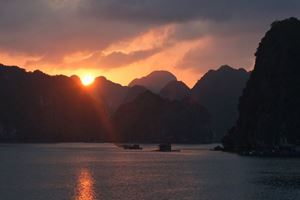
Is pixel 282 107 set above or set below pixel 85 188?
above

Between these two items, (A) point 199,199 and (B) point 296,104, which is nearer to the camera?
(A) point 199,199

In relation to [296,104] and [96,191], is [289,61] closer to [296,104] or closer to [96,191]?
[296,104]

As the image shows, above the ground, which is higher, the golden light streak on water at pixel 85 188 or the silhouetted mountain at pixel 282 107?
the silhouetted mountain at pixel 282 107

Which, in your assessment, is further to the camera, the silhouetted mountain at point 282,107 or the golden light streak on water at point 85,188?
the silhouetted mountain at point 282,107

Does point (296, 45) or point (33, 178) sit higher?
point (296, 45)

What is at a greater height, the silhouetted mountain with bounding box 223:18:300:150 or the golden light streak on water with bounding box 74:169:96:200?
the silhouetted mountain with bounding box 223:18:300:150

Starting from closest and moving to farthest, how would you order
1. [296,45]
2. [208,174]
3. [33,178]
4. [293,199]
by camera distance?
[293,199] → [33,178] → [208,174] → [296,45]

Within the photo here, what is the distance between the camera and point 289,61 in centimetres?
19575

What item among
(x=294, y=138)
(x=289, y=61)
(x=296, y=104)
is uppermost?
(x=289, y=61)

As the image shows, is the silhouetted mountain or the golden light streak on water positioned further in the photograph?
the silhouetted mountain

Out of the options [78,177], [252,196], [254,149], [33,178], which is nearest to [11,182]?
[33,178]

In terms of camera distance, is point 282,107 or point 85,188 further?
point 282,107

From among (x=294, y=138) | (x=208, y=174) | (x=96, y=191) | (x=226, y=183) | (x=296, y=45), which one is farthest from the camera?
(x=296, y=45)

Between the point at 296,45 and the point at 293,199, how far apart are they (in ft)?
455
